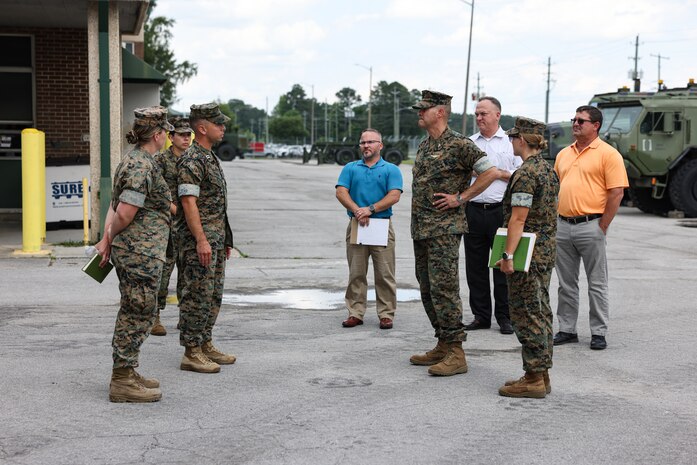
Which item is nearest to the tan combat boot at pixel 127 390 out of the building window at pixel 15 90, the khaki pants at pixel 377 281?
the khaki pants at pixel 377 281

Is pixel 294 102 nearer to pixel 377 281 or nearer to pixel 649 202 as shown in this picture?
pixel 649 202

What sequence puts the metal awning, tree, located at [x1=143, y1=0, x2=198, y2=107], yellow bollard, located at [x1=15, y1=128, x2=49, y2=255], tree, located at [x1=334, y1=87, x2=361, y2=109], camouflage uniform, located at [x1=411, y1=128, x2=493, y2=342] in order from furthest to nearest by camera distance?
1. tree, located at [x1=334, y1=87, x2=361, y2=109]
2. tree, located at [x1=143, y1=0, x2=198, y2=107]
3. the metal awning
4. yellow bollard, located at [x1=15, y1=128, x2=49, y2=255]
5. camouflage uniform, located at [x1=411, y1=128, x2=493, y2=342]

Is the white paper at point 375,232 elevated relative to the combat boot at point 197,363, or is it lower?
elevated

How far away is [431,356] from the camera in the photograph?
7098mm

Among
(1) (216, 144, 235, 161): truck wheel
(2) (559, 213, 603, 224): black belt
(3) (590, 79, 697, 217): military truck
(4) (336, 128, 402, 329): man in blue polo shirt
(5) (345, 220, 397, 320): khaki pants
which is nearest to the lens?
(2) (559, 213, 603, 224): black belt

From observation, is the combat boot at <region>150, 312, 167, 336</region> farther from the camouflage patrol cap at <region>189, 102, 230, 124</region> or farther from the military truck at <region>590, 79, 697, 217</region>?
the military truck at <region>590, 79, 697, 217</region>

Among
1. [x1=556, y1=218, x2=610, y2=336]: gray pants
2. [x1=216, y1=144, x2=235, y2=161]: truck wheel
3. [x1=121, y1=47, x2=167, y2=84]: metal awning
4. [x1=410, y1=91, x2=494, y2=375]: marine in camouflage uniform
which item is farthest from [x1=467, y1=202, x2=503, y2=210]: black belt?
[x1=216, y1=144, x2=235, y2=161]: truck wheel

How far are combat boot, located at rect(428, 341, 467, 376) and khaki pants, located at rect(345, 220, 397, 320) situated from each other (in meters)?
1.74

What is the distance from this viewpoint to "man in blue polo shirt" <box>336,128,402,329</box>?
8391 millimetres

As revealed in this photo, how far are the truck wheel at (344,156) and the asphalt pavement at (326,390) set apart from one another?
43508 mm

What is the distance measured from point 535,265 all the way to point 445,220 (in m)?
0.86

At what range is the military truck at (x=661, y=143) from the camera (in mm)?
21359

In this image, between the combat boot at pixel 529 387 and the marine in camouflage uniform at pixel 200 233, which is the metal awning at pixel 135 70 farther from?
the combat boot at pixel 529 387

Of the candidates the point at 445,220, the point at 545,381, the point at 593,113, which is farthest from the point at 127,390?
the point at 593,113
